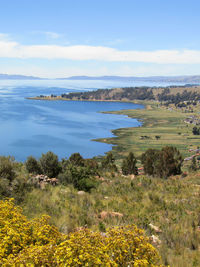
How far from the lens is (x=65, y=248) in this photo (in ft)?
13.1

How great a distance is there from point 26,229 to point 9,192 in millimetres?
6271

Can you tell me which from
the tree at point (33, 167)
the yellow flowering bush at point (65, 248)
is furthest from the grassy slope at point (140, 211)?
the tree at point (33, 167)

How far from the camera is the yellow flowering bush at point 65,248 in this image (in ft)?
12.5

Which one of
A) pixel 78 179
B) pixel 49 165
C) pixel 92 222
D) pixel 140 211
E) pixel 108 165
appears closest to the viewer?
pixel 92 222

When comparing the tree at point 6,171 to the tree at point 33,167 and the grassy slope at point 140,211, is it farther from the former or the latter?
the tree at point 33,167

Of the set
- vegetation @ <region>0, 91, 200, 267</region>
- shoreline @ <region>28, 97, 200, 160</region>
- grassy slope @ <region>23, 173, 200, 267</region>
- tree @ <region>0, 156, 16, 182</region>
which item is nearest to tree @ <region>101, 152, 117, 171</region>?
vegetation @ <region>0, 91, 200, 267</region>

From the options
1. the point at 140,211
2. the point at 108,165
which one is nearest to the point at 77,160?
the point at 108,165

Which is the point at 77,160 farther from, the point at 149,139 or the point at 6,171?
the point at 149,139

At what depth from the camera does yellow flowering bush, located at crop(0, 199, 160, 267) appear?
150 inches

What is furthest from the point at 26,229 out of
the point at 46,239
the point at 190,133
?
the point at 190,133

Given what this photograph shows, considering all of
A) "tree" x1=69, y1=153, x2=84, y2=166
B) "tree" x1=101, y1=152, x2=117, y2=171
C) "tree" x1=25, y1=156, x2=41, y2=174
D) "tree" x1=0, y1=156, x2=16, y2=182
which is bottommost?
"tree" x1=101, y1=152, x2=117, y2=171

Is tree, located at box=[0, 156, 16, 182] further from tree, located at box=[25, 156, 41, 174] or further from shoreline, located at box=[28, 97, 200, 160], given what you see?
shoreline, located at box=[28, 97, 200, 160]

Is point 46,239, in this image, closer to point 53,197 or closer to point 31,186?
point 53,197

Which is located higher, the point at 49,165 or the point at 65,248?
the point at 65,248
